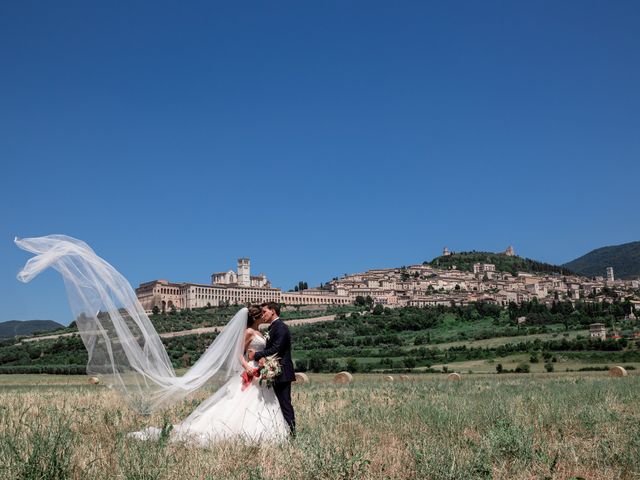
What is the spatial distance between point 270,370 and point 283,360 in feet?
0.85

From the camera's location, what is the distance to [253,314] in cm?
922

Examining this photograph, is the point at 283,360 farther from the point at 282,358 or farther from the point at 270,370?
the point at 270,370

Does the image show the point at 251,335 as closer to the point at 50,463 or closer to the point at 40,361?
the point at 50,463

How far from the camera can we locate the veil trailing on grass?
7.76m

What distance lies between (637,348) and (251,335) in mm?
56685

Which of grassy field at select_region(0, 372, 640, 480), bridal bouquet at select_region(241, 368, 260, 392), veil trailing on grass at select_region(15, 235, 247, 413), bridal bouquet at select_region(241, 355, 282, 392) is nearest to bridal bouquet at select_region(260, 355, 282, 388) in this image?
bridal bouquet at select_region(241, 355, 282, 392)

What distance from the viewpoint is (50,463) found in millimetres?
5570

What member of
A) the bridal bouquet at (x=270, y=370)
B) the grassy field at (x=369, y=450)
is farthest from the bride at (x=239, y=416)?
the grassy field at (x=369, y=450)

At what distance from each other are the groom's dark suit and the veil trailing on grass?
109cm

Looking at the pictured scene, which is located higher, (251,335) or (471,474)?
(251,335)

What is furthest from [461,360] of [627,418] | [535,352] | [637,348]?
[627,418]

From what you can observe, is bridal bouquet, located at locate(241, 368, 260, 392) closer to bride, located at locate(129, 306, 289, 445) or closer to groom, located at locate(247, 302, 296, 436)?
bride, located at locate(129, 306, 289, 445)

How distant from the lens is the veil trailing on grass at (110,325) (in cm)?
776

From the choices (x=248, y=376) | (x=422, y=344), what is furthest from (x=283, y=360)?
(x=422, y=344)
